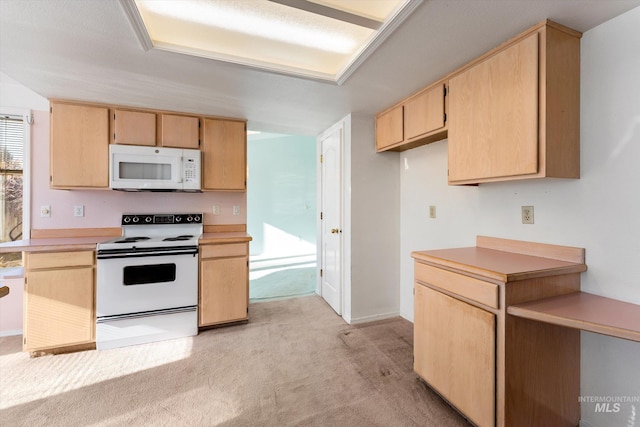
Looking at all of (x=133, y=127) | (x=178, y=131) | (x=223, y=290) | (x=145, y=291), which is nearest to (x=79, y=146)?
(x=133, y=127)

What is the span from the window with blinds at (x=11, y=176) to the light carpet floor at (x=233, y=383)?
3.32ft

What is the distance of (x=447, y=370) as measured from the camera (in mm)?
1579

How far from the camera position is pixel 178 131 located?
2.77m

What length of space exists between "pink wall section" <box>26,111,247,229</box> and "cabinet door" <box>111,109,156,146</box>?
58 centimetres

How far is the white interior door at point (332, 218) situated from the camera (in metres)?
2.98

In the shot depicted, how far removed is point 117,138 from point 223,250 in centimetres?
148

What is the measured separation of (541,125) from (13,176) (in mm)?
4248

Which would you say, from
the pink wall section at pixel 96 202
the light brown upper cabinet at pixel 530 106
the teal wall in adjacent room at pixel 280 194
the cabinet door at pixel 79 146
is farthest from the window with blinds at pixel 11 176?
the light brown upper cabinet at pixel 530 106

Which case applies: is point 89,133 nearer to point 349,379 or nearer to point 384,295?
point 349,379

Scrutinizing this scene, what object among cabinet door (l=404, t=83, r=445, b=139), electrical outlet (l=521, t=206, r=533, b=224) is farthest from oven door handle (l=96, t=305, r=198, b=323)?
electrical outlet (l=521, t=206, r=533, b=224)

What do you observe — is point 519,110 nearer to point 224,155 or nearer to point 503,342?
point 503,342

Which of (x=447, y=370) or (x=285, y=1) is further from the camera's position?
(x=447, y=370)

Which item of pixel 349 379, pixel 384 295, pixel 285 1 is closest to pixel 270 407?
pixel 349 379

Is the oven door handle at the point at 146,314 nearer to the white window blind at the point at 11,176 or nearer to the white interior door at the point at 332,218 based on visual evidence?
the white window blind at the point at 11,176
